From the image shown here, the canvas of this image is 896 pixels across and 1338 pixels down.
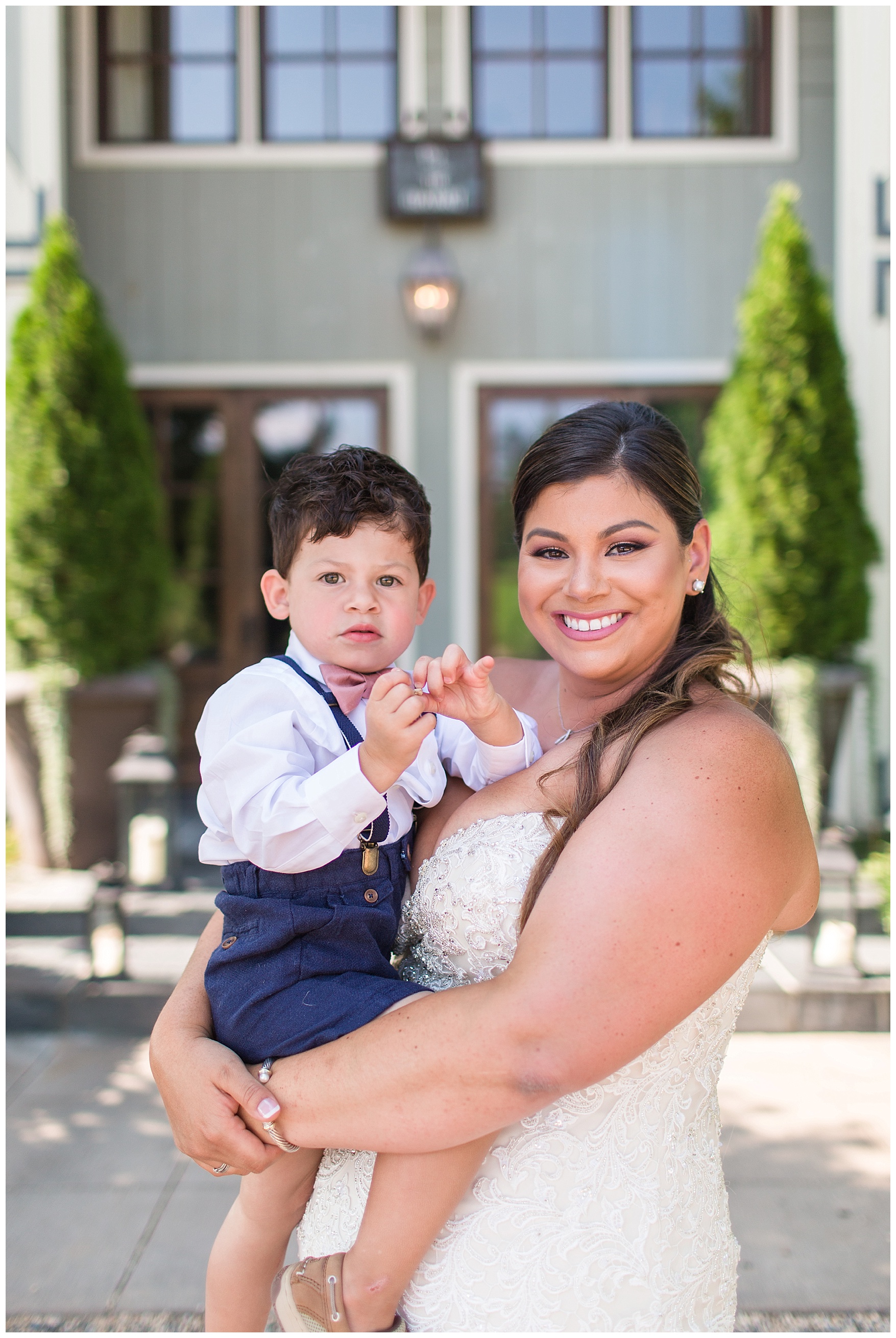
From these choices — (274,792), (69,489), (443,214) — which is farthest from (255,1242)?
(443,214)

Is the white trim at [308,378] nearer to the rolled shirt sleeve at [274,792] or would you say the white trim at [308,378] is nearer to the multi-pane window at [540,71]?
the multi-pane window at [540,71]

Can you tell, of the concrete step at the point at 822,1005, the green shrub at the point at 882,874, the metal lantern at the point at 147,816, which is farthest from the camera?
the metal lantern at the point at 147,816

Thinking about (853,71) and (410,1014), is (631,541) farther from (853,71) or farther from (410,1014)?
(853,71)

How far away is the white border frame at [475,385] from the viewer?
731 cm

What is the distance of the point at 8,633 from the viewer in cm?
618

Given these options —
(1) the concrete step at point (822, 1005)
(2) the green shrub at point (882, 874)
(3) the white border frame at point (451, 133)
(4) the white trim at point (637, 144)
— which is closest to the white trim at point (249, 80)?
(3) the white border frame at point (451, 133)

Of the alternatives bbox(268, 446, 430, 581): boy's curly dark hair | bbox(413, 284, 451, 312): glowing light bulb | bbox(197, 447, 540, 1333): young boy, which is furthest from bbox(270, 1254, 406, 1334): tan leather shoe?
bbox(413, 284, 451, 312): glowing light bulb

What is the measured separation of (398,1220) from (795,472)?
5.52m

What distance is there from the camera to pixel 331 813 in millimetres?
1479

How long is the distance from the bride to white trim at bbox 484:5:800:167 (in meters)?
6.41

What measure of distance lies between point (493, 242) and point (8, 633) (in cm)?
408

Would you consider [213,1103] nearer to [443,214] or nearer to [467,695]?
[467,695]

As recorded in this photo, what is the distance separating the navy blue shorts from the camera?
1.52 meters

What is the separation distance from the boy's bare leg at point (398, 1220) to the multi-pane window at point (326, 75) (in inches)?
288
